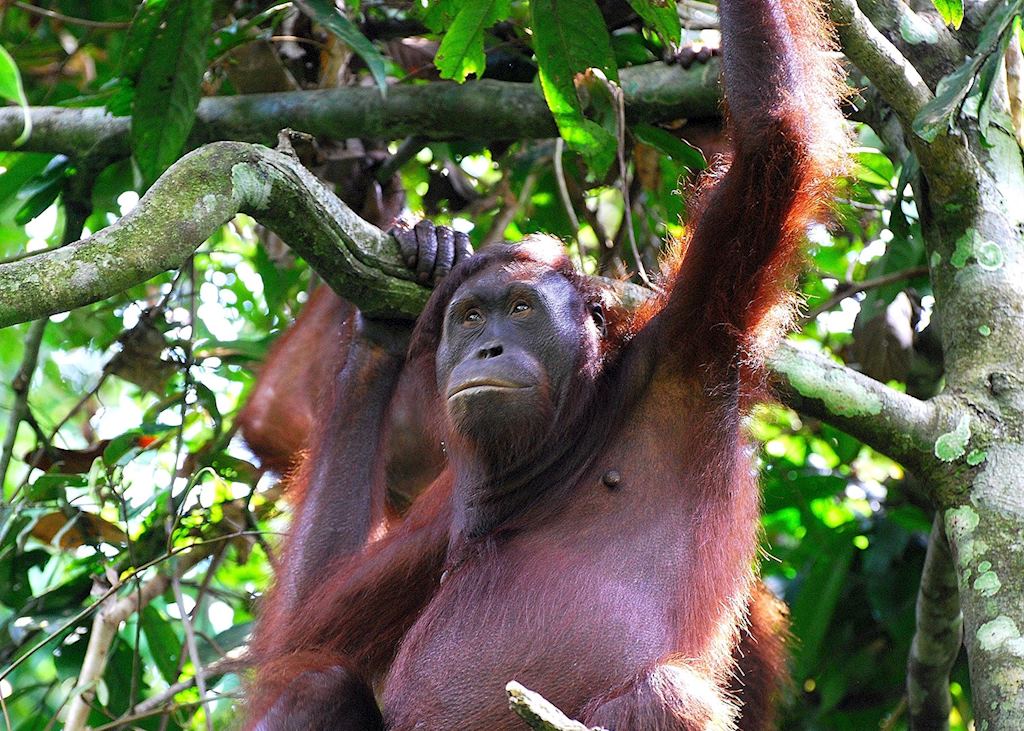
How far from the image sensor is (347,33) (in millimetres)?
3877

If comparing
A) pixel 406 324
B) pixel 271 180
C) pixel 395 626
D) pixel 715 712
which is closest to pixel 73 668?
pixel 395 626

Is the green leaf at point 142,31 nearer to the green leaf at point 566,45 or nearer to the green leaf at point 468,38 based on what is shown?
the green leaf at point 468,38

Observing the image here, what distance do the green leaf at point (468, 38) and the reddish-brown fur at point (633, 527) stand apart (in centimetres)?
60

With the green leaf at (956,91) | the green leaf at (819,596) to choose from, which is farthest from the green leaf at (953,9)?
the green leaf at (819,596)

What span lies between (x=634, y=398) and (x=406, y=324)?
3.63 ft

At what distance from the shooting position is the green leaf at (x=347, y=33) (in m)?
3.76

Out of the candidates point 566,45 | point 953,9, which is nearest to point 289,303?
point 566,45

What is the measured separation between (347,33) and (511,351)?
1182 millimetres

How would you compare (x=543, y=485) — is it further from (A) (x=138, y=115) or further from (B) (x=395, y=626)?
(A) (x=138, y=115)

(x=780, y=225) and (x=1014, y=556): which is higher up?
(x=780, y=225)

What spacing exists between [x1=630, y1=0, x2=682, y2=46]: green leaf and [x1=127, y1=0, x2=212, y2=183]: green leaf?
1.45 m

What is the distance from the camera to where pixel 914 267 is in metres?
5.02

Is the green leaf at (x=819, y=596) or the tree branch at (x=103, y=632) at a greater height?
the tree branch at (x=103, y=632)

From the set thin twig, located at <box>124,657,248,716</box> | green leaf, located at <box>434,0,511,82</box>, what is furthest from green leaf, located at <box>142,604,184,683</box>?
green leaf, located at <box>434,0,511,82</box>
